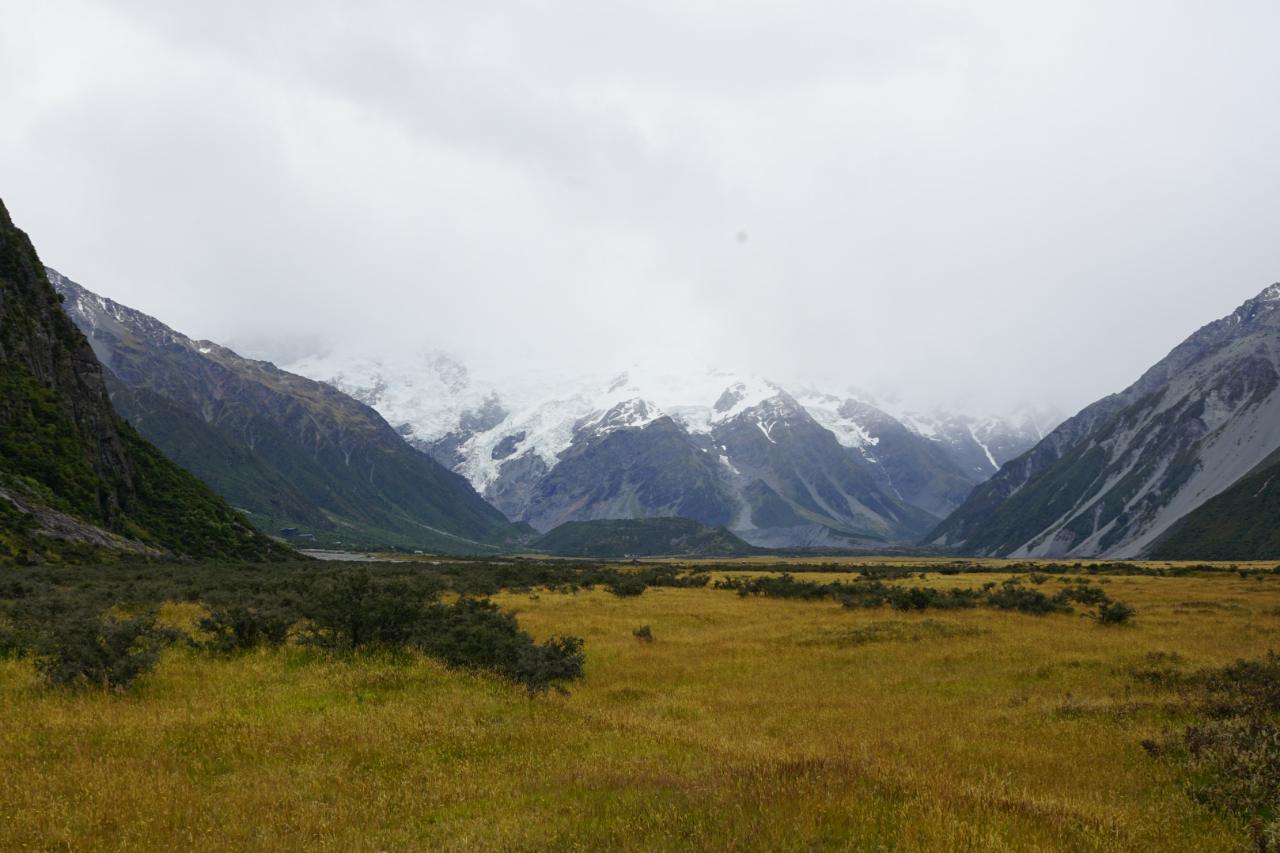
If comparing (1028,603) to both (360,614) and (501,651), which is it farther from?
(360,614)

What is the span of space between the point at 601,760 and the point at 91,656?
1168cm

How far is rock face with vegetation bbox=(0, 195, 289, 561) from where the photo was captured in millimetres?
67000

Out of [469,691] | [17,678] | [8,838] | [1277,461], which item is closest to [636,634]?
[469,691]

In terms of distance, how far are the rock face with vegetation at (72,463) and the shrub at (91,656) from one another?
55.5 meters

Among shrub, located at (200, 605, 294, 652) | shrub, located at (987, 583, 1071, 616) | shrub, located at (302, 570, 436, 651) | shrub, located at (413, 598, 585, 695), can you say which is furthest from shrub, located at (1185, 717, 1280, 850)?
shrub, located at (987, 583, 1071, 616)

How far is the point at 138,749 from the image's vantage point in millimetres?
11141

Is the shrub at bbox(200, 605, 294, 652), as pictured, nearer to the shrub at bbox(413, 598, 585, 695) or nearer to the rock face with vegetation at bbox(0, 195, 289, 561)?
the shrub at bbox(413, 598, 585, 695)

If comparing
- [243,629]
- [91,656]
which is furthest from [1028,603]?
[91,656]

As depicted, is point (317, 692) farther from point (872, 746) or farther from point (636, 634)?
point (636, 634)

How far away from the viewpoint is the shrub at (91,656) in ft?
48.0

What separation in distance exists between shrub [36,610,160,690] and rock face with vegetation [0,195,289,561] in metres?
55.5

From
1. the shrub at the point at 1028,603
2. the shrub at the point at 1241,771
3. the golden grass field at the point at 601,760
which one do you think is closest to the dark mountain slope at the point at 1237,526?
the shrub at the point at 1028,603

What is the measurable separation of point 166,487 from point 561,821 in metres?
113

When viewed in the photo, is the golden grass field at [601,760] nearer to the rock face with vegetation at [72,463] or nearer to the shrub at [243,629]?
the shrub at [243,629]
